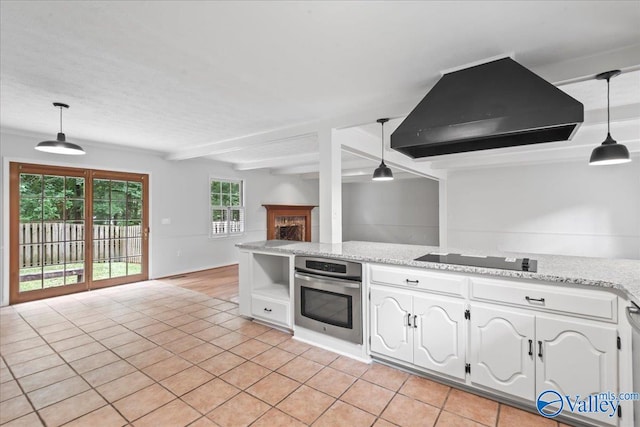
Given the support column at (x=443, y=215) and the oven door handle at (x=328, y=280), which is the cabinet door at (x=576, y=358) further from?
the support column at (x=443, y=215)

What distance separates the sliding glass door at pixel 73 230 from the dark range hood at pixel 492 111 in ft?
17.2

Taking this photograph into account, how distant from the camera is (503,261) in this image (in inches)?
91.0

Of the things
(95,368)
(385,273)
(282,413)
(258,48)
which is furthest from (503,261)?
(95,368)

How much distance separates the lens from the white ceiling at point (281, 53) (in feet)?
5.72

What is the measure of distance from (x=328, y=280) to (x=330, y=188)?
123 cm

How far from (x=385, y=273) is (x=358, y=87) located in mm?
1755

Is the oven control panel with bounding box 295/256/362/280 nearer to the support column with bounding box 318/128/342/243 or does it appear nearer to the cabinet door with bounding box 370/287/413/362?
the cabinet door with bounding box 370/287/413/362

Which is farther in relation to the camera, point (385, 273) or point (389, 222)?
point (389, 222)

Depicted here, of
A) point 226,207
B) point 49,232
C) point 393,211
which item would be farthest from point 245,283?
point 393,211

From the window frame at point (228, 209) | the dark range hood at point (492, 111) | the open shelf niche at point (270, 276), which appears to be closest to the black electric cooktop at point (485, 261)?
the dark range hood at point (492, 111)

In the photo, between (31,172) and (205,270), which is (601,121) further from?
(31,172)

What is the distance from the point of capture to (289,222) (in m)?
8.86

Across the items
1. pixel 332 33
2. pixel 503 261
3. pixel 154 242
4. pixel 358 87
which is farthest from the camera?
pixel 154 242

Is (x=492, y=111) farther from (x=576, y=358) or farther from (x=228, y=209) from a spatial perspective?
(x=228, y=209)
